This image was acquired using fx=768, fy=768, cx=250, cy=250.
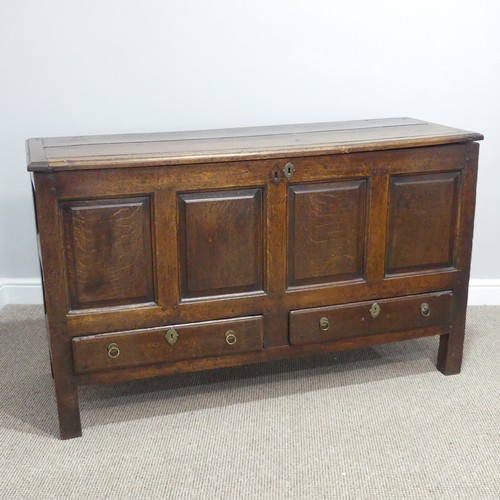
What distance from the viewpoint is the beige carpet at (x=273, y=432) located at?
6.59 feet

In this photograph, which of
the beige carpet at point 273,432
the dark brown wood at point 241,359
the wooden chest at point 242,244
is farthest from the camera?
the dark brown wood at point 241,359

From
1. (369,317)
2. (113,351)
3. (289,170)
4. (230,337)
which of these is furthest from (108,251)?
(369,317)

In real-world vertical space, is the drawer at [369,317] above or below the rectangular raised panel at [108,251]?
below

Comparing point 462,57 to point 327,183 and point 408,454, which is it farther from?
point 408,454

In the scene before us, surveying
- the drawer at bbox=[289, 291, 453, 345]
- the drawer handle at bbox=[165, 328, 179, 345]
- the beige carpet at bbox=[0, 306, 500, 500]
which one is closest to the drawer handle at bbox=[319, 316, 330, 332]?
the drawer at bbox=[289, 291, 453, 345]

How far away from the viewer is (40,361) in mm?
2719

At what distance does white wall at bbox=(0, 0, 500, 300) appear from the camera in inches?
110

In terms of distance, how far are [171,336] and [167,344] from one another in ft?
0.10

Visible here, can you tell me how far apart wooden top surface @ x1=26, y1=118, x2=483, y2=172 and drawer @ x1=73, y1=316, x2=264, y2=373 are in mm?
493

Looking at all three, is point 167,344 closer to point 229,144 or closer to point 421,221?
point 229,144

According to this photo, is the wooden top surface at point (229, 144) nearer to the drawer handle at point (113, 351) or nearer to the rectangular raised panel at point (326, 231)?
the rectangular raised panel at point (326, 231)

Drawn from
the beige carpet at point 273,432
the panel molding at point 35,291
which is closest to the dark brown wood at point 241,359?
the beige carpet at point 273,432

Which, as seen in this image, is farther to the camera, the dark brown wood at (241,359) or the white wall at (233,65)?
the white wall at (233,65)

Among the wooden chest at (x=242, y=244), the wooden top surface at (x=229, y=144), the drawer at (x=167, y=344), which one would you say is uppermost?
the wooden top surface at (x=229, y=144)
